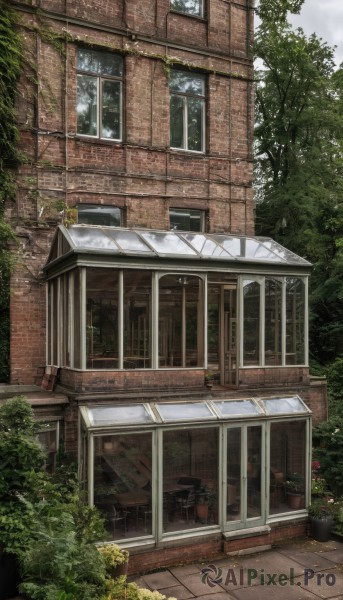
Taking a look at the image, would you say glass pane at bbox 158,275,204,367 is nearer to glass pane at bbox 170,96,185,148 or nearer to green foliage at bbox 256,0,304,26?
glass pane at bbox 170,96,185,148

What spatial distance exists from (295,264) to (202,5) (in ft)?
27.0

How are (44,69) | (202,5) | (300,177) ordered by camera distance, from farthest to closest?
(300,177) < (202,5) < (44,69)

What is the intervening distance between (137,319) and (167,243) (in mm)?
1619

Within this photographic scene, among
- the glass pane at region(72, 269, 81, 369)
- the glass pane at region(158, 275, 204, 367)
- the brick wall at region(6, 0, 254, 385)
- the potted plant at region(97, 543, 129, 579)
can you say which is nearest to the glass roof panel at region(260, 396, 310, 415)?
the glass pane at region(158, 275, 204, 367)

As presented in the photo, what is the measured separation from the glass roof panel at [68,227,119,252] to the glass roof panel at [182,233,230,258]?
1.77m

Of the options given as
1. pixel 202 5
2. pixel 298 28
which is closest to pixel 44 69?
pixel 202 5

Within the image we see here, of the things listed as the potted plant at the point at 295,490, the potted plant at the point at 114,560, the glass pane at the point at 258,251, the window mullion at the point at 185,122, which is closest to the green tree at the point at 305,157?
the window mullion at the point at 185,122

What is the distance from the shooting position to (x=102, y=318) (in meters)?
10.2

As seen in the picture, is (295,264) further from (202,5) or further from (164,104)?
(202,5)

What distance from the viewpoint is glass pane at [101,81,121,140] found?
515 inches

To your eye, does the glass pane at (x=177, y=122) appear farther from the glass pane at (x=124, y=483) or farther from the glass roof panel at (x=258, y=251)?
the glass pane at (x=124, y=483)

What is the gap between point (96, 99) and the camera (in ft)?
42.8

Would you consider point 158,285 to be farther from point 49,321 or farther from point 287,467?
point 287,467

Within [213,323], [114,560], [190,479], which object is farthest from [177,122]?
[114,560]
